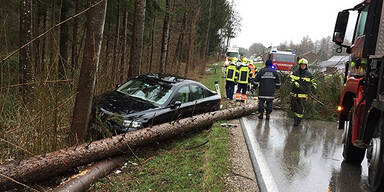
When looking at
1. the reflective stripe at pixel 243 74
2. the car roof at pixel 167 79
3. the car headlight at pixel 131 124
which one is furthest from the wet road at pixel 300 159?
the reflective stripe at pixel 243 74

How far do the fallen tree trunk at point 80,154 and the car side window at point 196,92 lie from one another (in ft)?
2.55

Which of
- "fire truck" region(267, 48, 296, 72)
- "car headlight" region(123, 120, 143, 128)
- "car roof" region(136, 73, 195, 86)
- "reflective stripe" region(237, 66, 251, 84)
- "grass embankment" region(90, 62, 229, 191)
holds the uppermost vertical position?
"fire truck" region(267, 48, 296, 72)

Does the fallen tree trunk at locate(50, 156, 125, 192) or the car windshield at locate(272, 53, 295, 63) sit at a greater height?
the car windshield at locate(272, 53, 295, 63)

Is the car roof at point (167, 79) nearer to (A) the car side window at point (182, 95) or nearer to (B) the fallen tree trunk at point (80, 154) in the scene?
(A) the car side window at point (182, 95)

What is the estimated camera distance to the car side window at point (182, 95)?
7.14 meters

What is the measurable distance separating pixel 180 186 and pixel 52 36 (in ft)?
9.51

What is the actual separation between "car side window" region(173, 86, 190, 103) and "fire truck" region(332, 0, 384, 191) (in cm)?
358

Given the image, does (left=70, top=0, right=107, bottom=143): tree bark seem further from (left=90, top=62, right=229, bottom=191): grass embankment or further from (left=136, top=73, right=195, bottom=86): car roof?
(left=136, top=73, right=195, bottom=86): car roof

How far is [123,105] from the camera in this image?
20.9 ft

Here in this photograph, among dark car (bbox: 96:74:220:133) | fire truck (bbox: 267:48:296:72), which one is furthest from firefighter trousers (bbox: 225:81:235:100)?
fire truck (bbox: 267:48:296:72)

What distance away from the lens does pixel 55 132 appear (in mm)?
4531

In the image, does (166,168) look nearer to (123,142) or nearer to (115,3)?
(123,142)

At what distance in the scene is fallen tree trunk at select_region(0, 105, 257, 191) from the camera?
379 centimetres

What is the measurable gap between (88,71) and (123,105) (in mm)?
1257
